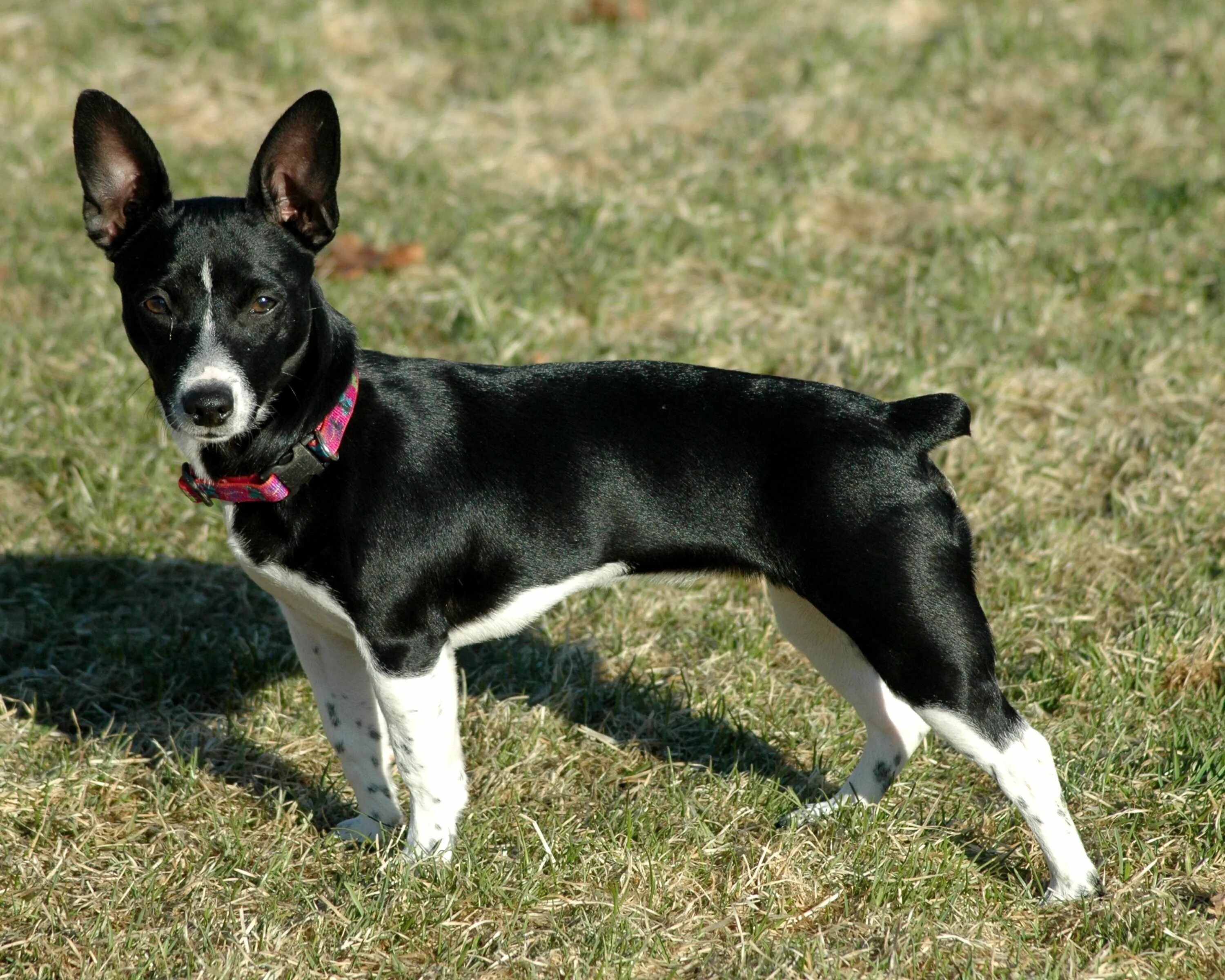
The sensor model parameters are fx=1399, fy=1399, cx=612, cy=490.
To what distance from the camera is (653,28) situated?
8922 millimetres

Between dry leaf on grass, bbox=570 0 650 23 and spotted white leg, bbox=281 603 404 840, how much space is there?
6.13 meters

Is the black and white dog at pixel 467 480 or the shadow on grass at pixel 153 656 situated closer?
the black and white dog at pixel 467 480

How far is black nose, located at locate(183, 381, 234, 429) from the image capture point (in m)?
3.25

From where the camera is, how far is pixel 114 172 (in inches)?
141

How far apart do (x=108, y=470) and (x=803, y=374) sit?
2.96 metres

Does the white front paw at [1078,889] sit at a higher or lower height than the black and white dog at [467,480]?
lower

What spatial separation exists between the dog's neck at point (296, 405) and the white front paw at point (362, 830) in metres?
1.14

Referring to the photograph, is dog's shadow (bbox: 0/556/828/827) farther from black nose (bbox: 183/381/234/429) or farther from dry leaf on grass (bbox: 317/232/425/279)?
dry leaf on grass (bbox: 317/232/425/279)

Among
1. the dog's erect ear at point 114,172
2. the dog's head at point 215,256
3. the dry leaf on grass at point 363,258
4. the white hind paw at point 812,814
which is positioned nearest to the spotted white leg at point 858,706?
the white hind paw at point 812,814

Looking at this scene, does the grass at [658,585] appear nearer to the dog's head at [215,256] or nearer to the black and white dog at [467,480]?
the black and white dog at [467,480]

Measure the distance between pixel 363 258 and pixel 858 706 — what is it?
12.6 feet

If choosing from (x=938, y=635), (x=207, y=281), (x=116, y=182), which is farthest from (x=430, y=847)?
(x=116, y=182)

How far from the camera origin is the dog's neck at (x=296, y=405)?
3.50m

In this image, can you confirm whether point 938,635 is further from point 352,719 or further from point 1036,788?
point 352,719
